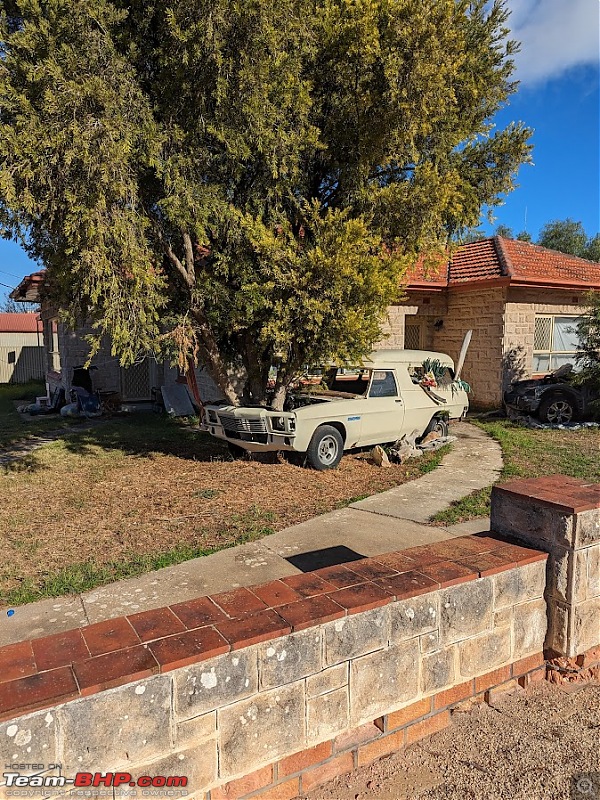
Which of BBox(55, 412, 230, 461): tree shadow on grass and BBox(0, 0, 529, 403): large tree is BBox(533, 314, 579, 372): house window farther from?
BBox(55, 412, 230, 461): tree shadow on grass

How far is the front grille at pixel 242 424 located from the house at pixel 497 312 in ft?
23.2

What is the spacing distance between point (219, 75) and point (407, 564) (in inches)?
242

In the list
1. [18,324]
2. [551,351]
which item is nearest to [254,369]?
[551,351]

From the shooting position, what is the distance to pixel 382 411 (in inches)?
371

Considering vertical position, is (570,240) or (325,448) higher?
(570,240)

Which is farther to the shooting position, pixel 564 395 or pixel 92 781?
pixel 564 395

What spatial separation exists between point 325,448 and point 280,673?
6546 millimetres

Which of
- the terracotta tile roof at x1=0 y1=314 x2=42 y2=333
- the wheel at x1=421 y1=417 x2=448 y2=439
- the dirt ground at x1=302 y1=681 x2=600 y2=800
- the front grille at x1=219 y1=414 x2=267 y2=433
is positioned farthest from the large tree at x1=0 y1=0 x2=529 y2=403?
the terracotta tile roof at x1=0 y1=314 x2=42 y2=333

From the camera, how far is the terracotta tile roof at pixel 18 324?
3566cm

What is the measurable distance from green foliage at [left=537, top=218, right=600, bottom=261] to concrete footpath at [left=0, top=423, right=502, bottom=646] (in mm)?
37561

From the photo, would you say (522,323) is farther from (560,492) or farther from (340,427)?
(560,492)

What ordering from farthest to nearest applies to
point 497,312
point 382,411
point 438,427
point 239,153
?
point 497,312 < point 438,427 < point 382,411 < point 239,153

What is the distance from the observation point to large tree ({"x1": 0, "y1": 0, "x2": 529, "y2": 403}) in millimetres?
6156

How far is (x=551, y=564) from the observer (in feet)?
10.4
